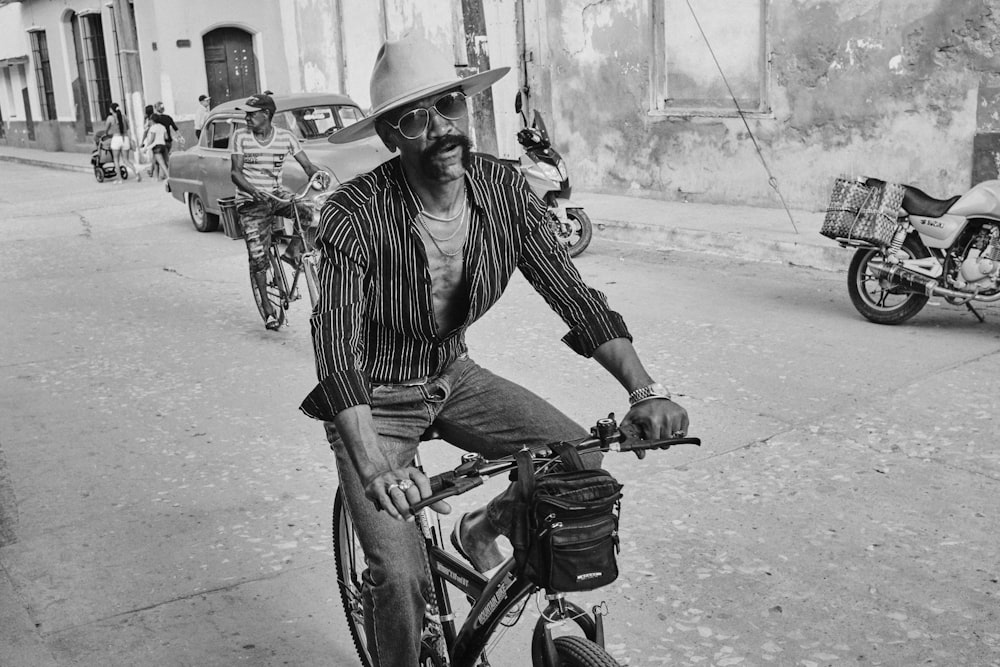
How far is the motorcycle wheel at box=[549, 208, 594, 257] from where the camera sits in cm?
1113

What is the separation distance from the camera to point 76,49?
116 feet

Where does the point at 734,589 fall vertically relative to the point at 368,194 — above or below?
below

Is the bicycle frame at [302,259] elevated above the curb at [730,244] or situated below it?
above

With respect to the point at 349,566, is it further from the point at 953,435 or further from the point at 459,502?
the point at 953,435

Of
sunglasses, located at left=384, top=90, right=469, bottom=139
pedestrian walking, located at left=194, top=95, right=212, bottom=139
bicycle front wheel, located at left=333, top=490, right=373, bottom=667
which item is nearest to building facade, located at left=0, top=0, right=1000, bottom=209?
pedestrian walking, located at left=194, top=95, right=212, bottom=139

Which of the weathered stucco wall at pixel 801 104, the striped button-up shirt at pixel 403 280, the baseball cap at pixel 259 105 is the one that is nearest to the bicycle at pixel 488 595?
the striped button-up shirt at pixel 403 280

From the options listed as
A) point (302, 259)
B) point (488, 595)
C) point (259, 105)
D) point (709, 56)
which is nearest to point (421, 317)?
point (488, 595)

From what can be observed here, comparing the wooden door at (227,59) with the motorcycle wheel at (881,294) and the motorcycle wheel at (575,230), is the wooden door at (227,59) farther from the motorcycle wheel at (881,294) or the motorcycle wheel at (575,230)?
the motorcycle wheel at (881,294)

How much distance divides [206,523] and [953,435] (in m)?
3.48

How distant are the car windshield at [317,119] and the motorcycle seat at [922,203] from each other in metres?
7.41

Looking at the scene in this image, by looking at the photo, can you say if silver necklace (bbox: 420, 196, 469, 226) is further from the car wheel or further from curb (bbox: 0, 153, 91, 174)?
curb (bbox: 0, 153, 91, 174)

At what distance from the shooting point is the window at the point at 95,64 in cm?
3381

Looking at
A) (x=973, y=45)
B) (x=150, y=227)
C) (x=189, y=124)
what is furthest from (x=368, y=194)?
(x=189, y=124)

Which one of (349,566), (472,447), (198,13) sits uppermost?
→ (198,13)
